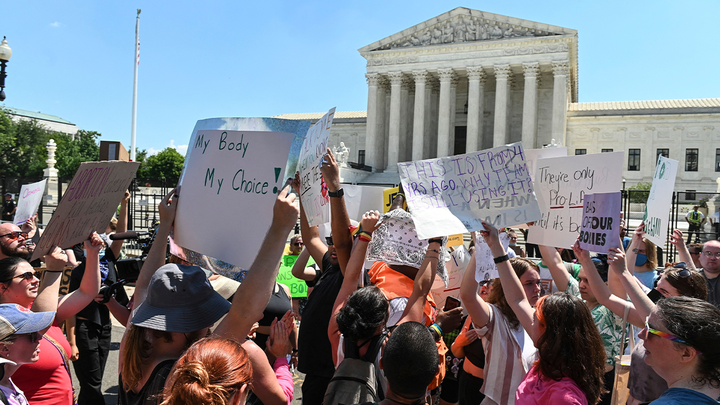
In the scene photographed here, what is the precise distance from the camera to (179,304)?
6.55 ft

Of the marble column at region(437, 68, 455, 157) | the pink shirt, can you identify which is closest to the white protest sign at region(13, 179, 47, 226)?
the pink shirt

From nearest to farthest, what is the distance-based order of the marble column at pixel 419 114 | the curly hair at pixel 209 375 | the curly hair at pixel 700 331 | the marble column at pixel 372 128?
the curly hair at pixel 209 375, the curly hair at pixel 700 331, the marble column at pixel 419 114, the marble column at pixel 372 128

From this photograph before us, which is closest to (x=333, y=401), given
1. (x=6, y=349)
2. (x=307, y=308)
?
(x=307, y=308)

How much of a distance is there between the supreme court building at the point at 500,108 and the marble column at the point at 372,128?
9 centimetres

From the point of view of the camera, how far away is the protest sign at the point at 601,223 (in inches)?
123

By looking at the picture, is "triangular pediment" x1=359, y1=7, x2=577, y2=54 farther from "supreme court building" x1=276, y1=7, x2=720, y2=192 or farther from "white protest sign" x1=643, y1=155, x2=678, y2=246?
"white protest sign" x1=643, y1=155, x2=678, y2=246

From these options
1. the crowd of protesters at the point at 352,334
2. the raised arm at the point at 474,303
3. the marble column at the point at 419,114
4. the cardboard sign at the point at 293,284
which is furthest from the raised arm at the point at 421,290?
the marble column at the point at 419,114

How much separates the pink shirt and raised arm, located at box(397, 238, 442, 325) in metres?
0.62

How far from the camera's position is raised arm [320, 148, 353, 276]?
283cm

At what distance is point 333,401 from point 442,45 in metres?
42.7

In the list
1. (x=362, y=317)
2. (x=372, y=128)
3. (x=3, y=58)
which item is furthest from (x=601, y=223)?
(x=372, y=128)

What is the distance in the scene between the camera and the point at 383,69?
1729 inches

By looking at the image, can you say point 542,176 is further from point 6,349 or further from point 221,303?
point 6,349

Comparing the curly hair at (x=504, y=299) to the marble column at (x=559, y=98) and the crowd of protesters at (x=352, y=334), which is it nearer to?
the crowd of protesters at (x=352, y=334)
